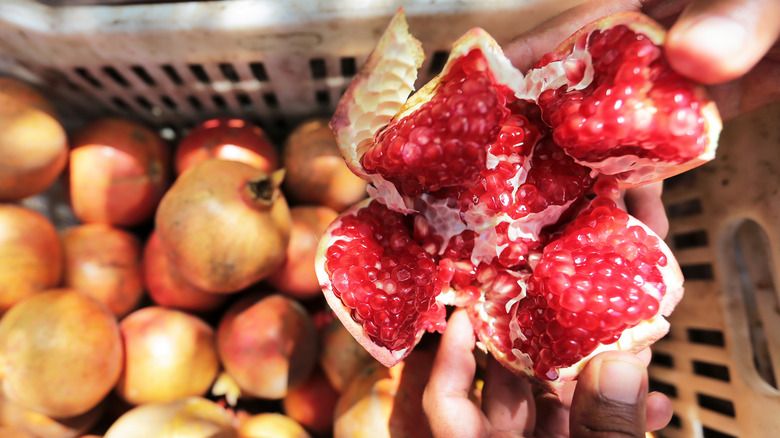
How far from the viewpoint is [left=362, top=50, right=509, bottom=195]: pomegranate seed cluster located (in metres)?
0.58

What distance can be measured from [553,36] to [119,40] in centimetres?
82

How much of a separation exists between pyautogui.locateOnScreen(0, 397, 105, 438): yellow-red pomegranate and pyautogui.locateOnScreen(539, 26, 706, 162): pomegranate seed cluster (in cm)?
116

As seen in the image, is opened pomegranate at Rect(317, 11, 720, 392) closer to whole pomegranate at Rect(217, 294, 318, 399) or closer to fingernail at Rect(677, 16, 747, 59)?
fingernail at Rect(677, 16, 747, 59)

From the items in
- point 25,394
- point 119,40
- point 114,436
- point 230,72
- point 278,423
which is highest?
point 119,40

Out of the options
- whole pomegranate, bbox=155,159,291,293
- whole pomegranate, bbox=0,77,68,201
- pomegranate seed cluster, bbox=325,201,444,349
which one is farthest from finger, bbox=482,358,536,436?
whole pomegranate, bbox=0,77,68,201

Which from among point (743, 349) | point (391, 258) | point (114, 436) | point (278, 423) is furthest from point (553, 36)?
point (114, 436)

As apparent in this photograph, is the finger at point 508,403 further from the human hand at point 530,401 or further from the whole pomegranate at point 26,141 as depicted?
the whole pomegranate at point 26,141

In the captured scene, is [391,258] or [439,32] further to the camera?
[439,32]

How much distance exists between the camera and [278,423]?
1070 millimetres

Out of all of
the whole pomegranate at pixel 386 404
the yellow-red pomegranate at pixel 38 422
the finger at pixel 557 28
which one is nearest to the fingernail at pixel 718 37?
the finger at pixel 557 28

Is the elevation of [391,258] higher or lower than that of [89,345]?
higher

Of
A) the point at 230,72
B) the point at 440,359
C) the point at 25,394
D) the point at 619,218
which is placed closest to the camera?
the point at 619,218

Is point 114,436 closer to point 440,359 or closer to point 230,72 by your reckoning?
point 440,359

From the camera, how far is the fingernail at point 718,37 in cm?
50
